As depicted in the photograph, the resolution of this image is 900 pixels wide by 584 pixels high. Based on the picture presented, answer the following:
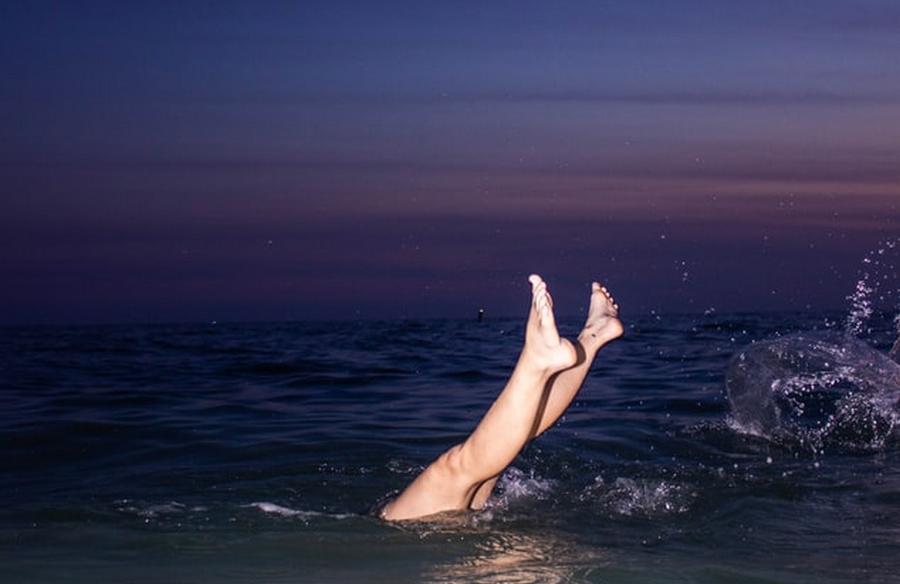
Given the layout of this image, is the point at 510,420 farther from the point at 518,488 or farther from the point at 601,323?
the point at 518,488

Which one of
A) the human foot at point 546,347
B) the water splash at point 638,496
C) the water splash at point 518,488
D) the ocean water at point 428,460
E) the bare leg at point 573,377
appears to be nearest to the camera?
the ocean water at point 428,460

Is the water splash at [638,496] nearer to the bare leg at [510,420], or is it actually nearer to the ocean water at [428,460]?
the ocean water at [428,460]

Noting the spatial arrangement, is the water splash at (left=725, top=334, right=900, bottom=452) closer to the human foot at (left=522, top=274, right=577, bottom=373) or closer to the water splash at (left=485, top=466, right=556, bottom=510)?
the water splash at (left=485, top=466, right=556, bottom=510)

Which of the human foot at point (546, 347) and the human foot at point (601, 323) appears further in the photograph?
the human foot at point (601, 323)

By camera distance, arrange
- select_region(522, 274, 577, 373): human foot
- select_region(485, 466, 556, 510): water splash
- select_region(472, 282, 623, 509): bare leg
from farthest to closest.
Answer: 1. select_region(485, 466, 556, 510): water splash
2. select_region(472, 282, 623, 509): bare leg
3. select_region(522, 274, 577, 373): human foot

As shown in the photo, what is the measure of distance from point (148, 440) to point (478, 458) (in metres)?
4.57

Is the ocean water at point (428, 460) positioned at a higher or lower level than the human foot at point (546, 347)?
lower

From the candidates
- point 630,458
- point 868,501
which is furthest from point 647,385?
point 868,501

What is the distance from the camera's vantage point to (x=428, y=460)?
8.12m

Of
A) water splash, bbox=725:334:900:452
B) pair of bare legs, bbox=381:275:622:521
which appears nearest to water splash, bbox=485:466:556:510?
pair of bare legs, bbox=381:275:622:521

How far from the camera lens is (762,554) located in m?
5.06

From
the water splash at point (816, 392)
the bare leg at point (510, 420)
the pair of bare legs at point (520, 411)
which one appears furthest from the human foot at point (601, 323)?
the water splash at point (816, 392)

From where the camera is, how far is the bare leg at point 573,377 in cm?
545

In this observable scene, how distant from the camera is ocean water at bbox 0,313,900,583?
4785mm
